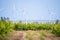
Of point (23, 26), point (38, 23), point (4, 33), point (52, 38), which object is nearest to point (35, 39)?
point (52, 38)

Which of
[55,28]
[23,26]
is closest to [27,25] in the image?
[23,26]

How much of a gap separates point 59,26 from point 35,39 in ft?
5.98

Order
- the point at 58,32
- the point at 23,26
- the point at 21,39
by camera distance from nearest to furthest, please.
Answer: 1. the point at 21,39
2. the point at 58,32
3. the point at 23,26

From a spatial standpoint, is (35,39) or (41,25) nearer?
(35,39)

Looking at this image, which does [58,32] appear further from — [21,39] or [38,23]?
[38,23]

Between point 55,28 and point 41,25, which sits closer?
point 55,28

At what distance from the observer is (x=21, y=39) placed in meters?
7.28

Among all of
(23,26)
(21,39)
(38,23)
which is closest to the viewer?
(21,39)

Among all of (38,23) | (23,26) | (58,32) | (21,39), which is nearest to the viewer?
(21,39)

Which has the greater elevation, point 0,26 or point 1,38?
point 0,26

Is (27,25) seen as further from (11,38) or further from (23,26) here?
(11,38)

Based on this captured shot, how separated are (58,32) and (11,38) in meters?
2.58

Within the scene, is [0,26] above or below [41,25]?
above

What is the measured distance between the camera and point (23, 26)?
42.8 ft
